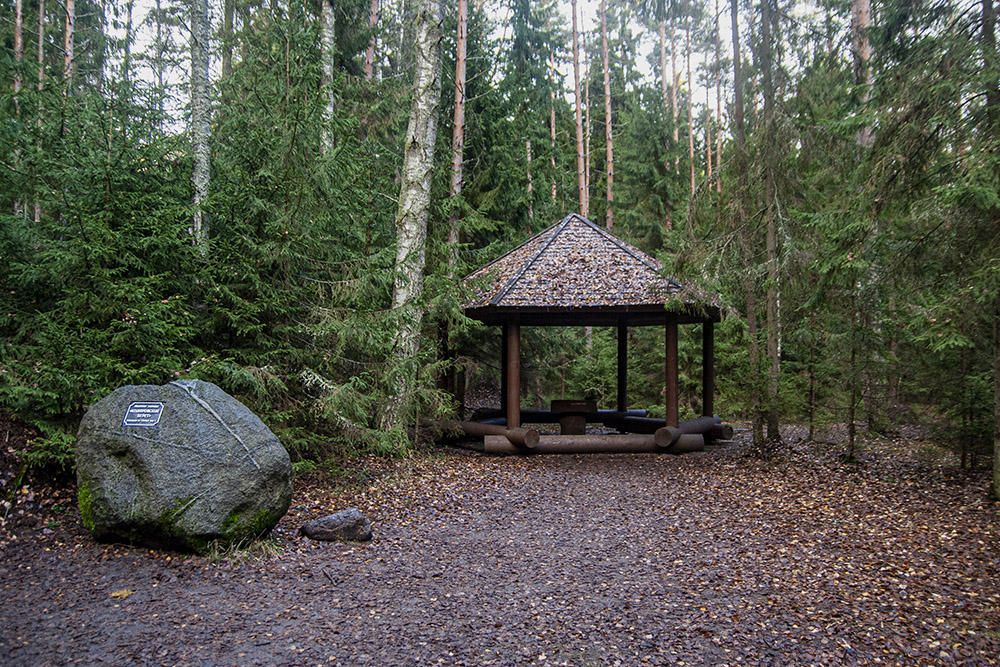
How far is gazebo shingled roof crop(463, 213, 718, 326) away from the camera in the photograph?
36.6ft

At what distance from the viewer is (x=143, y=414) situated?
5281mm

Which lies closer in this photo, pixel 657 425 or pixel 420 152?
pixel 420 152

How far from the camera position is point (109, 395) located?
5.42m

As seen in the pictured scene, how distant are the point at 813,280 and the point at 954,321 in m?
3.92

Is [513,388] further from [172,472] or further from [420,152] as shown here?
[172,472]

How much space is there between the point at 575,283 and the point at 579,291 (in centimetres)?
33

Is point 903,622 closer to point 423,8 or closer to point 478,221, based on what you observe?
point 478,221

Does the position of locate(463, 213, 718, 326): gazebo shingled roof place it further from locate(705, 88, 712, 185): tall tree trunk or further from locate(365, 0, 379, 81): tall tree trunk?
locate(705, 88, 712, 185): tall tree trunk

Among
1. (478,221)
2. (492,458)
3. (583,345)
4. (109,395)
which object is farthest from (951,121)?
(583,345)

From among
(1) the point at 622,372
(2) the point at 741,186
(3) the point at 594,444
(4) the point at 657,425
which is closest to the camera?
(2) the point at 741,186

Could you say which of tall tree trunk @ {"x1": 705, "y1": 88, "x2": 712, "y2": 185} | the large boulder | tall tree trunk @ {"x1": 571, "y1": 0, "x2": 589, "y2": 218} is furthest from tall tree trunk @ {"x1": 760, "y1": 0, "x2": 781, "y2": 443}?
tall tree trunk @ {"x1": 705, "y1": 88, "x2": 712, "y2": 185}

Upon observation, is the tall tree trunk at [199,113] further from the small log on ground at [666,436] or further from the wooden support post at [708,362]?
the wooden support post at [708,362]

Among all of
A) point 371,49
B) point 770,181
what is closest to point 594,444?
point 770,181

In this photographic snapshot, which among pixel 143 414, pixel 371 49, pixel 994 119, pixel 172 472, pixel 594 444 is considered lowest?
pixel 594 444
